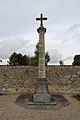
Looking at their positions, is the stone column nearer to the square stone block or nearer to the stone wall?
the square stone block

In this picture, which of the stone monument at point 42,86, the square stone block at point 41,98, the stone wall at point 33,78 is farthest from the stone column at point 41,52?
the stone wall at point 33,78

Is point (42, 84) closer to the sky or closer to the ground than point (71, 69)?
closer to the ground

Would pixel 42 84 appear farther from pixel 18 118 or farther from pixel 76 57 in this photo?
pixel 76 57

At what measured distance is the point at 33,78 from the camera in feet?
67.3

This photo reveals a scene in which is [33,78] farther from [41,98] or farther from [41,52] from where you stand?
[41,98]

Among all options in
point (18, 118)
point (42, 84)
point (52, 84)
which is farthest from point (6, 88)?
point (18, 118)

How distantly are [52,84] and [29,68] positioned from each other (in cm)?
282

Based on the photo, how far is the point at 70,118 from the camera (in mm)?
8297

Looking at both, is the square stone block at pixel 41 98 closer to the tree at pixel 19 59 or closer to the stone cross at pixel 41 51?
the stone cross at pixel 41 51

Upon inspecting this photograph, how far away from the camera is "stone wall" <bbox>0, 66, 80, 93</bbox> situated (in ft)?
66.2

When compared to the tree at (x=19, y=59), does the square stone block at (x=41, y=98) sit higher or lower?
lower

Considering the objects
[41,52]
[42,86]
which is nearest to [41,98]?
[42,86]

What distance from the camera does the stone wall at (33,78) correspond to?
2017 cm

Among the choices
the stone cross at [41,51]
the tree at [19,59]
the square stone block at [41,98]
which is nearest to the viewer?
the square stone block at [41,98]
